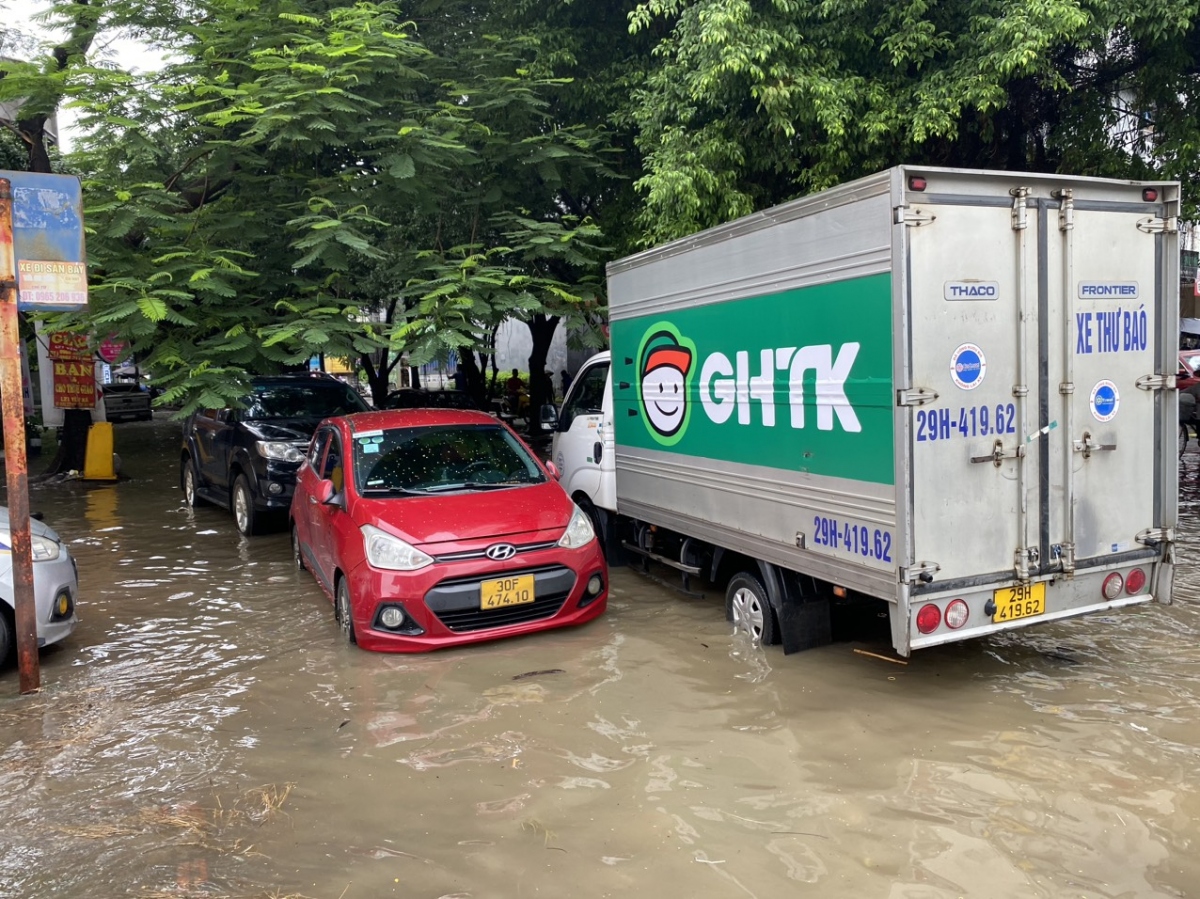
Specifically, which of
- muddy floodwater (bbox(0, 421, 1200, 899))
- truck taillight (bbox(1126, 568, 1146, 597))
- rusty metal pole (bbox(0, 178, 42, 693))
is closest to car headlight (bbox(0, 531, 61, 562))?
rusty metal pole (bbox(0, 178, 42, 693))

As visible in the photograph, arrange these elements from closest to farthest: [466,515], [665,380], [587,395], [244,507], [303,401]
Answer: [466,515]
[665,380]
[587,395]
[244,507]
[303,401]

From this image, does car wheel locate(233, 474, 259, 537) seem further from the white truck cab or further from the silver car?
the silver car

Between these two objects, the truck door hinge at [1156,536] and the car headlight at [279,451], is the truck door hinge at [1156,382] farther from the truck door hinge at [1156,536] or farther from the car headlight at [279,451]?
the car headlight at [279,451]

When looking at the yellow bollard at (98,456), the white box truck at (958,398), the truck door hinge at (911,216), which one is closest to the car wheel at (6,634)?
the white box truck at (958,398)

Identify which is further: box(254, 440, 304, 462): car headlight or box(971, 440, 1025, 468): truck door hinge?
box(254, 440, 304, 462): car headlight

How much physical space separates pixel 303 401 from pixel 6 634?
555cm

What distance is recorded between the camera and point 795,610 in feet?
18.7

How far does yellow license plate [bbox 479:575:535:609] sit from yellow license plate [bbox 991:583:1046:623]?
2780 millimetres

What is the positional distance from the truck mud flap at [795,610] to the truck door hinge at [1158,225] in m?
2.69

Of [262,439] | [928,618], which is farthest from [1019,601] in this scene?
[262,439]

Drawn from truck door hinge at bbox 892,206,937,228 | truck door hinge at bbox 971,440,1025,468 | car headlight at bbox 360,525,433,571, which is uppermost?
truck door hinge at bbox 892,206,937,228

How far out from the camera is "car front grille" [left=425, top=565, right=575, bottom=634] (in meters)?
5.84

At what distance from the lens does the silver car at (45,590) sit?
5.75 meters

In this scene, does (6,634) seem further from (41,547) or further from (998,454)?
(998,454)
